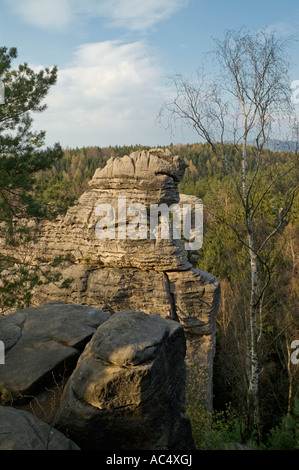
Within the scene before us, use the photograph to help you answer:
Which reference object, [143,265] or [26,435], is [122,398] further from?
[143,265]

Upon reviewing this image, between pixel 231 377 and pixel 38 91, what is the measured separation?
15.6 meters

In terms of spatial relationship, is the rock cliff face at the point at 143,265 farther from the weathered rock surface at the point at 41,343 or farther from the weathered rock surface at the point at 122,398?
the weathered rock surface at the point at 122,398

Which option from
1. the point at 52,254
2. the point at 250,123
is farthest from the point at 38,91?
the point at 52,254

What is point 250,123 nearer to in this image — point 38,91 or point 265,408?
point 38,91

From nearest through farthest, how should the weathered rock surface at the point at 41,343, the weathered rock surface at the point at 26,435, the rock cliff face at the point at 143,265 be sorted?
1. the weathered rock surface at the point at 26,435
2. the weathered rock surface at the point at 41,343
3. the rock cliff face at the point at 143,265

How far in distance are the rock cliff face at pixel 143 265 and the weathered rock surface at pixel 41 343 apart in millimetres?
8356

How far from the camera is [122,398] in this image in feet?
14.7

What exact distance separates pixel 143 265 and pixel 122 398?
10.6m

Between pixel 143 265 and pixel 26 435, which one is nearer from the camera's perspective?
pixel 26 435

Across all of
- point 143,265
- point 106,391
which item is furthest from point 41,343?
point 143,265

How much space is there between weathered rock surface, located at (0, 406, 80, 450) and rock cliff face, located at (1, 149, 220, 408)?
10506 millimetres

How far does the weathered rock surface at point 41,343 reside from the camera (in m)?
5.29

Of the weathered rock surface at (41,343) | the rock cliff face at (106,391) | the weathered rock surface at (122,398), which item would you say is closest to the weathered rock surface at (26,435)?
the rock cliff face at (106,391)

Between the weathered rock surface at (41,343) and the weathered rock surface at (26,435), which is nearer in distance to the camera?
the weathered rock surface at (26,435)
